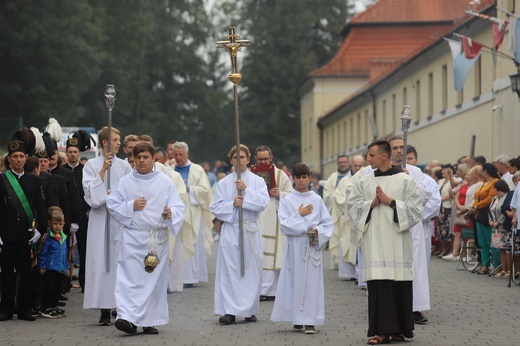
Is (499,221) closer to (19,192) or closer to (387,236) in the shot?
(387,236)

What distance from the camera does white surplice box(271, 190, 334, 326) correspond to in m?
12.7

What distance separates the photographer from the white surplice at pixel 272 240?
16.7 meters

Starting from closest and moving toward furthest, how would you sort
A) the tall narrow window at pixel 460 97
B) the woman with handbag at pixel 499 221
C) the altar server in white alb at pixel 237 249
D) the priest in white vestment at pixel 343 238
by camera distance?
the altar server in white alb at pixel 237 249 → the woman with handbag at pixel 499 221 → the priest in white vestment at pixel 343 238 → the tall narrow window at pixel 460 97

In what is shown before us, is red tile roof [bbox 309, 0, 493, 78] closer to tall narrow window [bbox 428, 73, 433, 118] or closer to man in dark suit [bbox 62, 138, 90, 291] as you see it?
tall narrow window [bbox 428, 73, 433, 118]

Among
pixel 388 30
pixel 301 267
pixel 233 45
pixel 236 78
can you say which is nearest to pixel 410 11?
pixel 388 30

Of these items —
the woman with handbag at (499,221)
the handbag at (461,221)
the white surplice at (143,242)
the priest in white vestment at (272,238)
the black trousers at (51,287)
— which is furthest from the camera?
the handbag at (461,221)

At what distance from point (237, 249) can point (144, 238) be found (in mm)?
1472

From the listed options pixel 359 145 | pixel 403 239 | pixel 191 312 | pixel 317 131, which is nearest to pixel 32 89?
pixel 359 145

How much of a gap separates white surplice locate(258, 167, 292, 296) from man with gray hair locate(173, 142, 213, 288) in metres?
1.76

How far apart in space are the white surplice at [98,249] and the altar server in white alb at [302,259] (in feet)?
5.81

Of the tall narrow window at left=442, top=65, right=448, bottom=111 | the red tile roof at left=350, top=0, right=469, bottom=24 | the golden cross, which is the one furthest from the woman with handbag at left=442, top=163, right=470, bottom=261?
the red tile roof at left=350, top=0, right=469, bottom=24

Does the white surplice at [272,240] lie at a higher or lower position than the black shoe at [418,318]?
higher

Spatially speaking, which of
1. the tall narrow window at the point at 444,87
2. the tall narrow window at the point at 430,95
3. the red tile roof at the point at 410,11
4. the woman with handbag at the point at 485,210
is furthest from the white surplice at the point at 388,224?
the red tile roof at the point at 410,11

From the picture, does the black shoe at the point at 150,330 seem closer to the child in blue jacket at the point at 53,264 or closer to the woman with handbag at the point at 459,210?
the child in blue jacket at the point at 53,264
